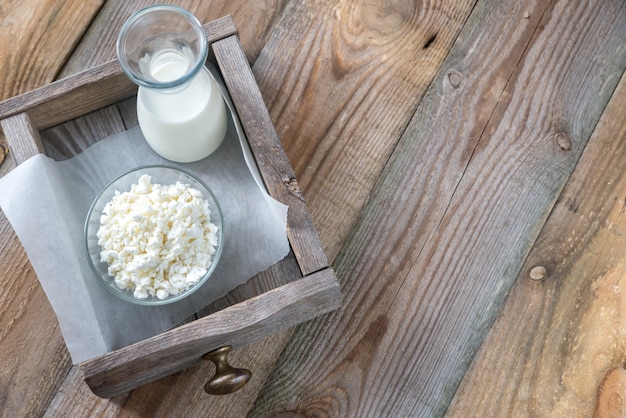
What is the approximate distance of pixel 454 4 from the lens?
2.54ft

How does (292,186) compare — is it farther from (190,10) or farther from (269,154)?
(190,10)

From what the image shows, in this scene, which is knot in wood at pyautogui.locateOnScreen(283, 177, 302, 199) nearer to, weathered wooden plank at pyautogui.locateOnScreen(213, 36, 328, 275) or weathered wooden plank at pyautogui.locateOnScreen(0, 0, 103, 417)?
weathered wooden plank at pyautogui.locateOnScreen(213, 36, 328, 275)

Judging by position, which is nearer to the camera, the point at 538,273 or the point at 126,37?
the point at 126,37

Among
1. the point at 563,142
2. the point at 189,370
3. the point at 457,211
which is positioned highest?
the point at 563,142

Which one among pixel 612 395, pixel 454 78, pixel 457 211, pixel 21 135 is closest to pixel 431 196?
pixel 457 211

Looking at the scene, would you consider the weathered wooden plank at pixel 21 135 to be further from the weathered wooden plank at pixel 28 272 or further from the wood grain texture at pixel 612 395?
the wood grain texture at pixel 612 395

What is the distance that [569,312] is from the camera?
751 mm

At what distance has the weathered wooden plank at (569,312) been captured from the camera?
738 millimetres

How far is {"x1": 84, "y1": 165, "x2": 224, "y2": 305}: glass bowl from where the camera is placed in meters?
0.62

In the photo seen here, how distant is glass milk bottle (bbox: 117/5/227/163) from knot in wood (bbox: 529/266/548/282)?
1.33 ft

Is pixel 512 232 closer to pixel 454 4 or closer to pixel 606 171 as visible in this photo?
pixel 606 171

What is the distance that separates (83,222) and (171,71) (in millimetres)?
185

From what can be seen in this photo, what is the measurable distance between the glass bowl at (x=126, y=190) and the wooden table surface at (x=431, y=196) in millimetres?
131

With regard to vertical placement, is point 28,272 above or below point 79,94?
below
